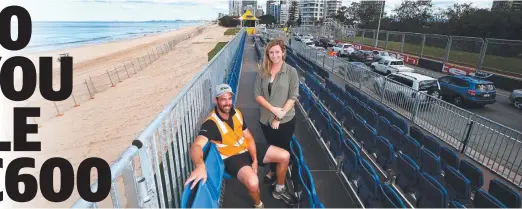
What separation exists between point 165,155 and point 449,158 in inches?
181

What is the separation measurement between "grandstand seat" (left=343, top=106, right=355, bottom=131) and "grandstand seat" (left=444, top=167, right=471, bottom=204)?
2.43m

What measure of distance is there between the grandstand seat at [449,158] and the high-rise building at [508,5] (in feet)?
124

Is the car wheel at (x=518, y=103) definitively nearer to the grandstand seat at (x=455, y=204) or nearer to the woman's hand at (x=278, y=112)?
the grandstand seat at (x=455, y=204)

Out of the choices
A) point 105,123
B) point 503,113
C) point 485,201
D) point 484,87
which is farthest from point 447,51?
Result: point 105,123

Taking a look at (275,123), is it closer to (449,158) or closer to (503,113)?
(449,158)

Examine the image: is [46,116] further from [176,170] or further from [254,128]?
[176,170]

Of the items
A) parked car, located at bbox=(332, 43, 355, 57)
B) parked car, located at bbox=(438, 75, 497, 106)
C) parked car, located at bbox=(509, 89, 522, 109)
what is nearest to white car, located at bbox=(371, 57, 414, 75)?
parked car, located at bbox=(438, 75, 497, 106)

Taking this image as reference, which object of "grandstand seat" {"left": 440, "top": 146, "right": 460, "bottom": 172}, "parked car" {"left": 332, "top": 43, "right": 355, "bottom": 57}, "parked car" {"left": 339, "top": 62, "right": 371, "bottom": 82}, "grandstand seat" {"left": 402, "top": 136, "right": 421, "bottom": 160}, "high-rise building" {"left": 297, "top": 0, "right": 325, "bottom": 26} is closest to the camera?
"grandstand seat" {"left": 440, "top": 146, "right": 460, "bottom": 172}

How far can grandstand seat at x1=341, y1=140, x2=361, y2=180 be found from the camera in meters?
3.94

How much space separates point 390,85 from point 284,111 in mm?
7987

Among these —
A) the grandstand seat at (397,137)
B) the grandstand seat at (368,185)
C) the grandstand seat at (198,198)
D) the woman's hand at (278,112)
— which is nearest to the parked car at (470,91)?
the grandstand seat at (397,137)

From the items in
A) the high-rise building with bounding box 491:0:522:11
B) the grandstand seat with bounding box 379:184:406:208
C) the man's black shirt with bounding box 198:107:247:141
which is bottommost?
the grandstand seat with bounding box 379:184:406:208

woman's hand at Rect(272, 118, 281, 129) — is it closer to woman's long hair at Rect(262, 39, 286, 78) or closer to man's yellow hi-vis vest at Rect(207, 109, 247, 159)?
man's yellow hi-vis vest at Rect(207, 109, 247, 159)

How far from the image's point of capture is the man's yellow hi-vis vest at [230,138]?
310cm
